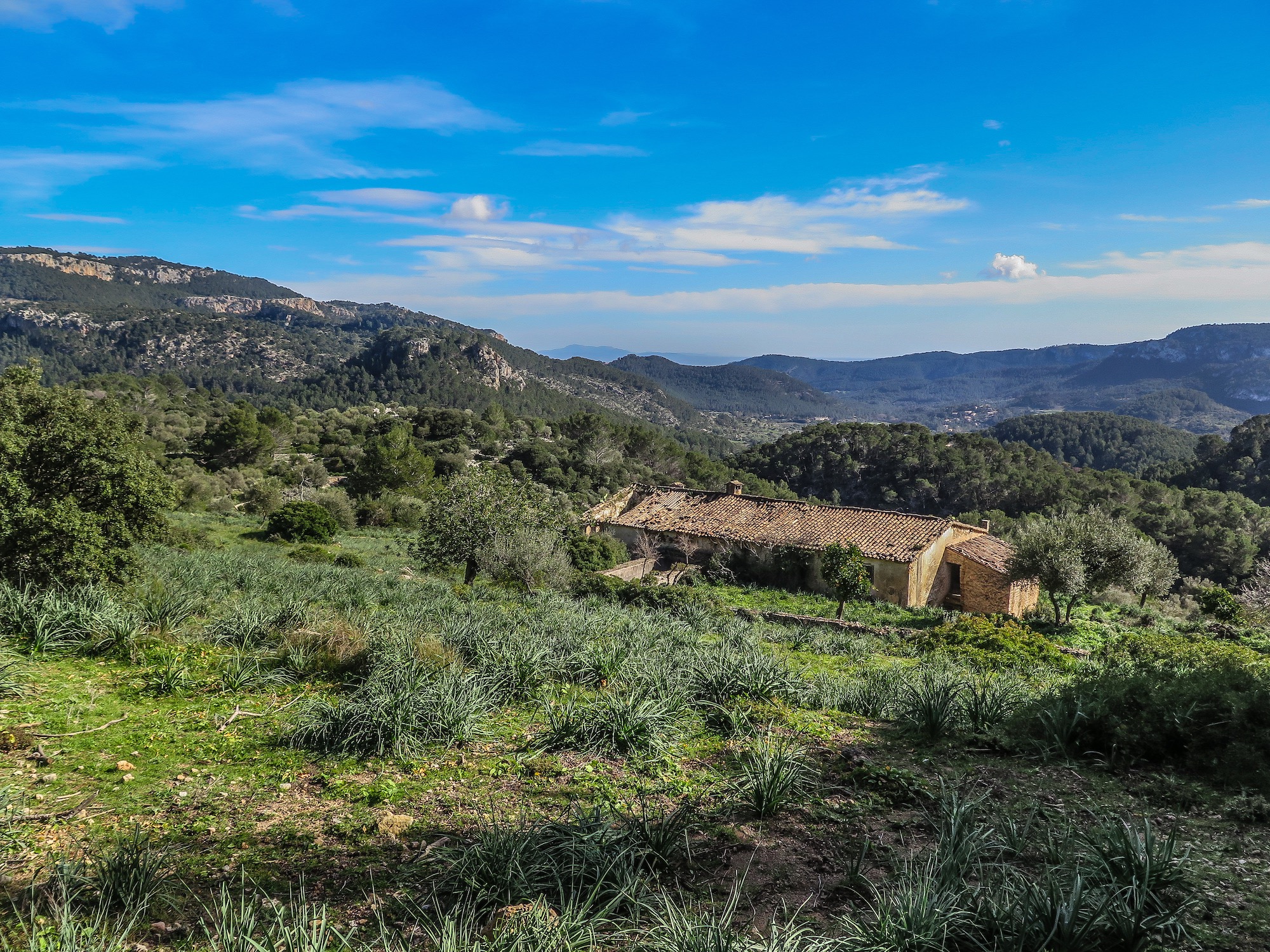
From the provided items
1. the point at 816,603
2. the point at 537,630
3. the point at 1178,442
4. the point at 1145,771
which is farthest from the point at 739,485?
the point at 1178,442

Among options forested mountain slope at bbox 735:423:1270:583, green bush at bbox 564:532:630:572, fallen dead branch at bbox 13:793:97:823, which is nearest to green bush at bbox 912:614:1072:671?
fallen dead branch at bbox 13:793:97:823

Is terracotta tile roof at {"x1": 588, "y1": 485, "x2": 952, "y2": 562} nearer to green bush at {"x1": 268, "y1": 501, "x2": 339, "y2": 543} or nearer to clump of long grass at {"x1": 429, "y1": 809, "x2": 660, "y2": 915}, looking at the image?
green bush at {"x1": 268, "y1": 501, "x2": 339, "y2": 543}

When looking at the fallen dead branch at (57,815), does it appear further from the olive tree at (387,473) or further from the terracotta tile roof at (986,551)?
the olive tree at (387,473)

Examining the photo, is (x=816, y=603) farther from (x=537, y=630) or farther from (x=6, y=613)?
(x=6, y=613)

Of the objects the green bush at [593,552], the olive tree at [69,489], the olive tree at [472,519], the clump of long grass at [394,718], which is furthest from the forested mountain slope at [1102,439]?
the clump of long grass at [394,718]

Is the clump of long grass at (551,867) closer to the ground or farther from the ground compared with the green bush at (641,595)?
farther from the ground

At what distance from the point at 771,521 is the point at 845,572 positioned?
12.0 m

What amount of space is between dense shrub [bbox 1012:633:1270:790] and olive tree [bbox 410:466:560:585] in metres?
15.4

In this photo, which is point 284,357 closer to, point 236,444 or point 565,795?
point 236,444

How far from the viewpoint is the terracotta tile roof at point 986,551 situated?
2867 centimetres

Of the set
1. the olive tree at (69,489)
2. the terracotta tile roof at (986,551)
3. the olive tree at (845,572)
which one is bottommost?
the terracotta tile roof at (986,551)

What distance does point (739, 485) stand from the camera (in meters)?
38.2

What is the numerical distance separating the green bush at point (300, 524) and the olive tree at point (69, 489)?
1840cm

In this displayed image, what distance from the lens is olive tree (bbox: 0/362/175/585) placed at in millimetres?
10023
